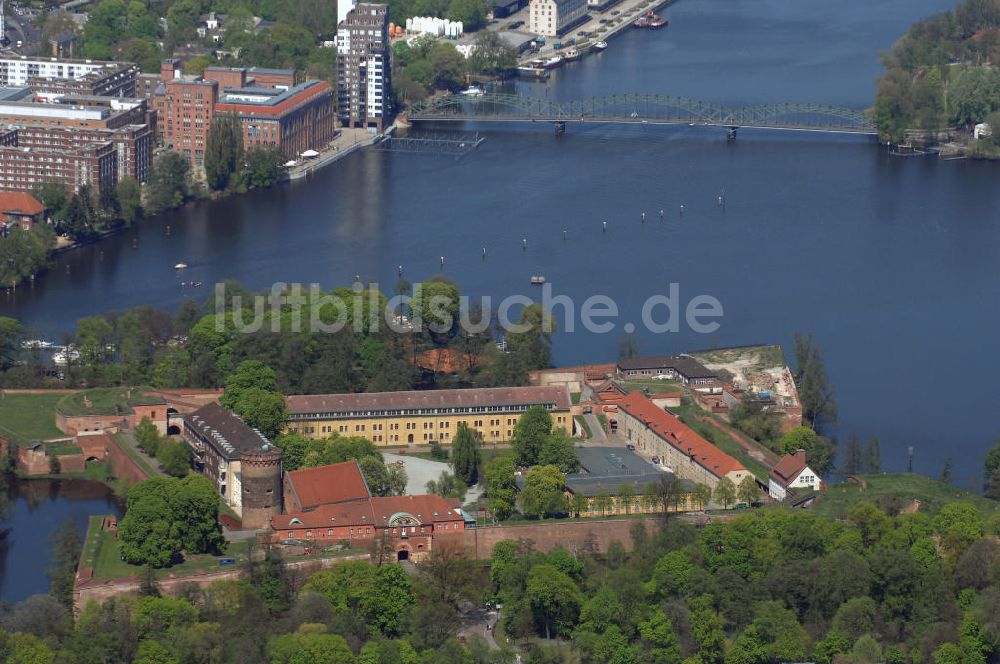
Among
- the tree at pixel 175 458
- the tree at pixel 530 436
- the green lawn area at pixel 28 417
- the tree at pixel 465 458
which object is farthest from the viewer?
the green lawn area at pixel 28 417

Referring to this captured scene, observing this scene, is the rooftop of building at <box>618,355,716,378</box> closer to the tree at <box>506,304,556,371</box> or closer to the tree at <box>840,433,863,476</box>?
the tree at <box>506,304,556,371</box>

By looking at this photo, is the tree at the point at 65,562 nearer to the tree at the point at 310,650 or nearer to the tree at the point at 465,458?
the tree at the point at 310,650

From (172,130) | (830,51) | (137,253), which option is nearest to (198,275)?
(137,253)

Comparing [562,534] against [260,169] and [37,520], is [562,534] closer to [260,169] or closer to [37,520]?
[37,520]

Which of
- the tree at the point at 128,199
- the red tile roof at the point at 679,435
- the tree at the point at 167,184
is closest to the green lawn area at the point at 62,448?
the red tile roof at the point at 679,435

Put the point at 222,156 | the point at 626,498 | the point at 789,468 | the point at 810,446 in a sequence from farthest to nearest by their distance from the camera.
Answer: the point at 222,156
the point at 810,446
the point at 789,468
the point at 626,498

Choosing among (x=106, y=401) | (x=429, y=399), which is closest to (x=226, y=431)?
(x=106, y=401)
